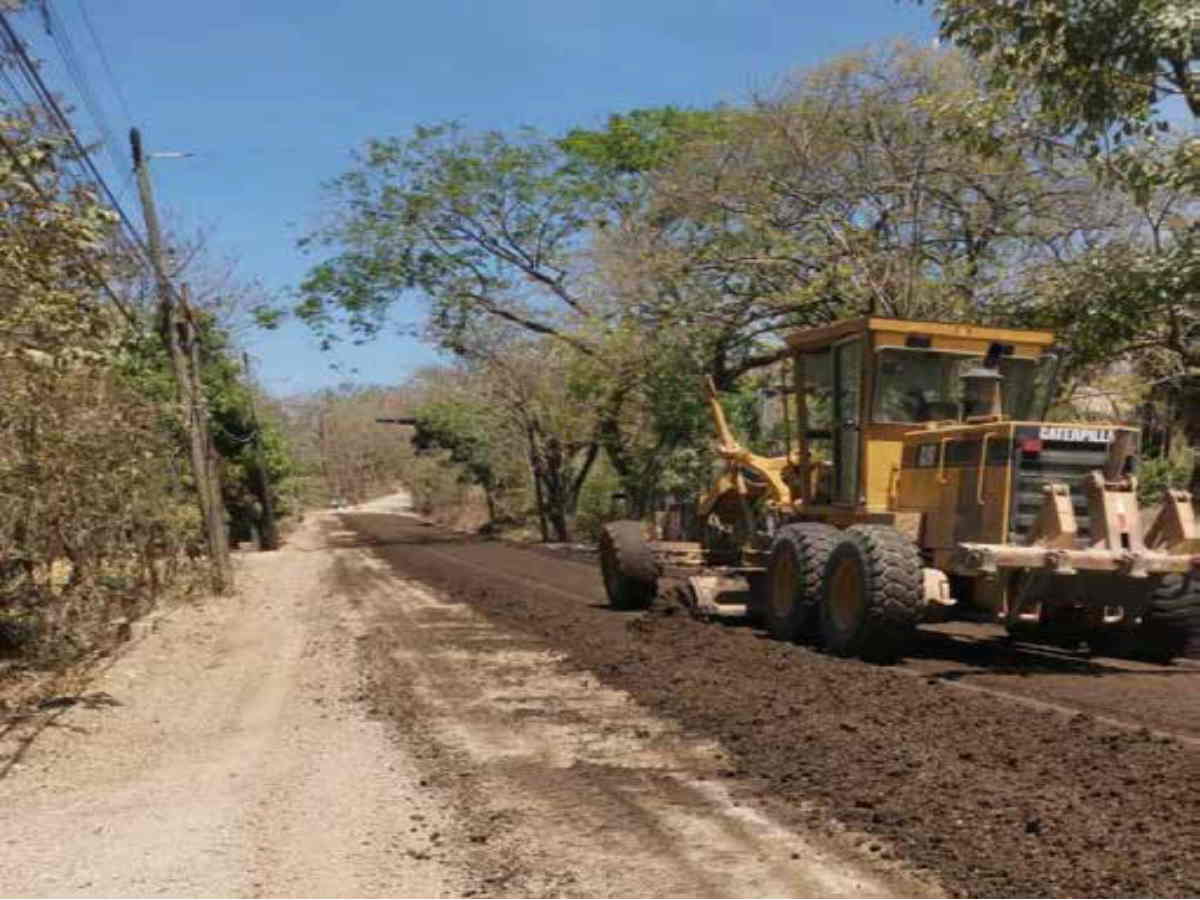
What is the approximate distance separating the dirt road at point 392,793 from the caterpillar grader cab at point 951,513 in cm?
218

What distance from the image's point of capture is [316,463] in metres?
93.2

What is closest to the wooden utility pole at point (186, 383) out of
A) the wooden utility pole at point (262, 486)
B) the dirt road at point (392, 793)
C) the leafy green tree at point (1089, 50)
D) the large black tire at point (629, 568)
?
the large black tire at point (629, 568)

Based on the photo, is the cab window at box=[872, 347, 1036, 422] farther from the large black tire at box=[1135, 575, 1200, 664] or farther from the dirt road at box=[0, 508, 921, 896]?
the dirt road at box=[0, 508, 921, 896]

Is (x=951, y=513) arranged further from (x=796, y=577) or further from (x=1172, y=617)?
(x=1172, y=617)

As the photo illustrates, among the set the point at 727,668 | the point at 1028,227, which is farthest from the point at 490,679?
the point at 1028,227

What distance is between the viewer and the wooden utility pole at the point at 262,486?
35625mm

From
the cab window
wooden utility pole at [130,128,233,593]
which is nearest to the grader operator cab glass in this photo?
the cab window

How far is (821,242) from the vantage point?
21438 millimetres

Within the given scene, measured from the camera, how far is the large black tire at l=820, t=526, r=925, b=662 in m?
9.00

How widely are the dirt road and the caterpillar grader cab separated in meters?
2.18

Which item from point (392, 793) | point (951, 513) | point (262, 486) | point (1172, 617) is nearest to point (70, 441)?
point (392, 793)

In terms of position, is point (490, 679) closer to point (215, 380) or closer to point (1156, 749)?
point (1156, 749)

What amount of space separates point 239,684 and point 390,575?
40.8 feet

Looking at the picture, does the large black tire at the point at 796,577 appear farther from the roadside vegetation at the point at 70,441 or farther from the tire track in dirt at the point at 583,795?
the roadside vegetation at the point at 70,441
